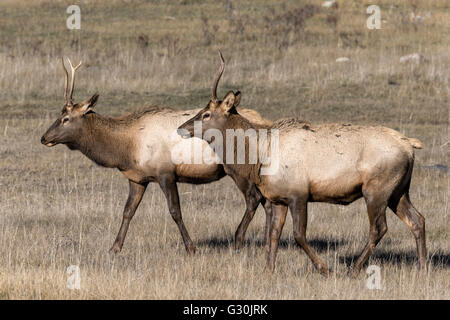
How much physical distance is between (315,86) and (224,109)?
1324cm

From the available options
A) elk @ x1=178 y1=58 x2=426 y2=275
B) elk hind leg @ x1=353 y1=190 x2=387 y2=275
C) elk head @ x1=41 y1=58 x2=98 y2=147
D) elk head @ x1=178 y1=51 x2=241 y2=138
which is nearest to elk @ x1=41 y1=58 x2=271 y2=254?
elk head @ x1=41 y1=58 x2=98 y2=147

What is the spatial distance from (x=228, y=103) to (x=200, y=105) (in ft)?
39.6

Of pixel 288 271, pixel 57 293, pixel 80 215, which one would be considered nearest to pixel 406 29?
pixel 80 215

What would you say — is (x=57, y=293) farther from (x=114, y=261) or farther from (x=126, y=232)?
(x=126, y=232)

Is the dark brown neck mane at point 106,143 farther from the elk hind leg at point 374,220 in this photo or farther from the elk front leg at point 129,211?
the elk hind leg at point 374,220

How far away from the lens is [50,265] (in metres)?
9.31

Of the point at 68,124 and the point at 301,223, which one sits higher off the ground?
the point at 68,124

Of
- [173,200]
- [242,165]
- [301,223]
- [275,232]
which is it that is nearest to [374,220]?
[301,223]

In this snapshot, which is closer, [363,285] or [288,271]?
[363,285]

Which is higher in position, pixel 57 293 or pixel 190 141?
pixel 190 141

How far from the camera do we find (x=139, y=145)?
10430mm

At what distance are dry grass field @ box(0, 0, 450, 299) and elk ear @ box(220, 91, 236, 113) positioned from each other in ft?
5.03

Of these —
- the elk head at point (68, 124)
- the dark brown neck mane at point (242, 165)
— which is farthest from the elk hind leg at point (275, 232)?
the elk head at point (68, 124)

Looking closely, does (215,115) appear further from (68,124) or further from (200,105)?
(200,105)
